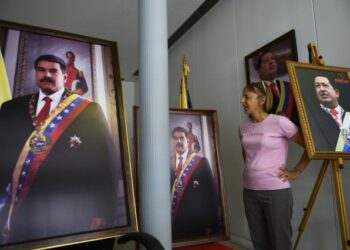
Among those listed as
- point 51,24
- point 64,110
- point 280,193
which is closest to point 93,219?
point 64,110

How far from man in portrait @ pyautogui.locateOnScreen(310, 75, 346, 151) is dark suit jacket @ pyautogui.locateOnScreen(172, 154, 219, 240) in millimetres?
758

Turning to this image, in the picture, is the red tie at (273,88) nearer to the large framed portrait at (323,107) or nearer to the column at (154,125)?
the large framed portrait at (323,107)

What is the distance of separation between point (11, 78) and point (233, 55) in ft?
7.80

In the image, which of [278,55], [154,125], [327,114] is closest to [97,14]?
[278,55]

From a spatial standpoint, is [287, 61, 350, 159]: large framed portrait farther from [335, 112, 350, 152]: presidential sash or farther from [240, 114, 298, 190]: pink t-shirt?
[240, 114, 298, 190]: pink t-shirt

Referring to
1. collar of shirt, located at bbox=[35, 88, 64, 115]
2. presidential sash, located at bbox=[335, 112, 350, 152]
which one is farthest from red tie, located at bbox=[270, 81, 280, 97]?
collar of shirt, located at bbox=[35, 88, 64, 115]

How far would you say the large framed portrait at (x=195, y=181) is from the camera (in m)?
1.72

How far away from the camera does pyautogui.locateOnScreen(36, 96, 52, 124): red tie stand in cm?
108

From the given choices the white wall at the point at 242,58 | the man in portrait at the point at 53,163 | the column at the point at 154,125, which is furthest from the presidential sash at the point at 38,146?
the white wall at the point at 242,58

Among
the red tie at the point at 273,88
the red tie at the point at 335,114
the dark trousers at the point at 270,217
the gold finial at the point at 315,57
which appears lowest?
the dark trousers at the point at 270,217

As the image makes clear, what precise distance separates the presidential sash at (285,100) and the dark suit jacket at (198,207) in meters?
0.73

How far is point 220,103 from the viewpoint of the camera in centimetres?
314

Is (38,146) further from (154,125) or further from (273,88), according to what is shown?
(273,88)

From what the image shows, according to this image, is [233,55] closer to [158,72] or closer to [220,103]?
[220,103]
